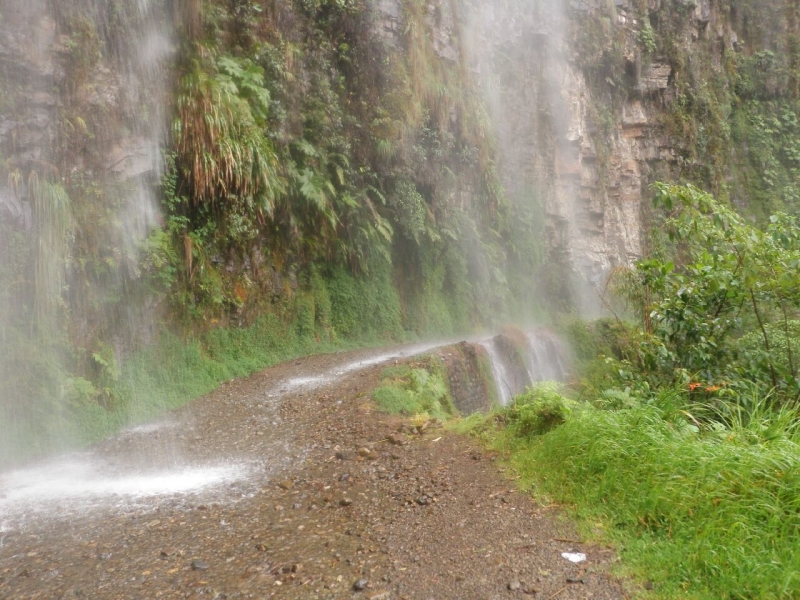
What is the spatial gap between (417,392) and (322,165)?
6.62 metres

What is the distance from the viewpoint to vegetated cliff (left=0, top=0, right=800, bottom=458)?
764 centimetres

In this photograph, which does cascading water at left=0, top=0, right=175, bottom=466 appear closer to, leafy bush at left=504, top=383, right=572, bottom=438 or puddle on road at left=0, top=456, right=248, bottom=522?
puddle on road at left=0, top=456, right=248, bottom=522

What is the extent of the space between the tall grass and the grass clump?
9.57 feet

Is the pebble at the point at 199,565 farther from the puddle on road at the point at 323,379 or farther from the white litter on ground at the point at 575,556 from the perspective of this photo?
the puddle on road at the point at 323,379

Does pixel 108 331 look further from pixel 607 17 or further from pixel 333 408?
pixel 607 17

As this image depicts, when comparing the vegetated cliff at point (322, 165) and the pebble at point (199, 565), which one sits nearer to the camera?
the pebble at point (199, 565)

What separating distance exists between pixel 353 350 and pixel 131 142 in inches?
257

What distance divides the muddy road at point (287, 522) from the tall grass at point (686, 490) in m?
0.31

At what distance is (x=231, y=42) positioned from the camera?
37.1 ft

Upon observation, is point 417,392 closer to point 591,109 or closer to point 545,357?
point 545,357

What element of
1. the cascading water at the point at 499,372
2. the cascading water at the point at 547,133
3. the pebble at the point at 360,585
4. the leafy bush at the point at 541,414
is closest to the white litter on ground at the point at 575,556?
the pebble at the point at 360,585

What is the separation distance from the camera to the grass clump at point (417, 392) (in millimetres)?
7797

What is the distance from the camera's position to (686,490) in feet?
12.0

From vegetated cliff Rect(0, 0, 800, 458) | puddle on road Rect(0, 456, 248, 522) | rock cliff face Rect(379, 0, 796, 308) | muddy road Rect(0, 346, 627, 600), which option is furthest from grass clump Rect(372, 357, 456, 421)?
rock cliff face Rect(379, 0, 796, 308)
